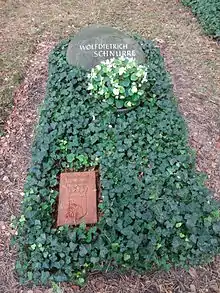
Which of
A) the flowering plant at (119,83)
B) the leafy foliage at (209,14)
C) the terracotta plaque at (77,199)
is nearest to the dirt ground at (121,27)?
the leafy foliage at (209,14)

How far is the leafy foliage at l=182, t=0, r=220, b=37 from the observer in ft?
20.1

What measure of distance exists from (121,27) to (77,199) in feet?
12.5

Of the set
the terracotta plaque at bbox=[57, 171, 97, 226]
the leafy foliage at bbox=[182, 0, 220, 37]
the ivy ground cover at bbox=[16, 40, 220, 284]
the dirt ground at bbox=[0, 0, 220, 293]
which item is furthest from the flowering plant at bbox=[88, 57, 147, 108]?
the leafy foliage at bbox=[182, 0, 220, 37]

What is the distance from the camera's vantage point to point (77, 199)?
3604 mm

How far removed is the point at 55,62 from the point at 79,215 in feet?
8.59

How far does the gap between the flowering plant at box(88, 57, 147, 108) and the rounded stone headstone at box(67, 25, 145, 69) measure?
518 mm

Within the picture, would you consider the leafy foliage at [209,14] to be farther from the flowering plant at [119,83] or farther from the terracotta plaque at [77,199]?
the terracotta plaque at [77,199]

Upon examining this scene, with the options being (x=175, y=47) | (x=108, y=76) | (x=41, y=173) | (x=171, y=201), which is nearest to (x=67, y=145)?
(x=41, y=173)

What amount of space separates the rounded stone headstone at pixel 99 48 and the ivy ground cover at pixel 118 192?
0.32m

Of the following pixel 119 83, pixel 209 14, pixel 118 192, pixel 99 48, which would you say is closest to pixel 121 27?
pixel 209 14

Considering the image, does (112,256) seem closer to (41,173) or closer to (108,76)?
(41,173)

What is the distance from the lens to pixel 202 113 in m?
4.76

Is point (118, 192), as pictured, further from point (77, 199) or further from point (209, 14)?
point (209, 14)

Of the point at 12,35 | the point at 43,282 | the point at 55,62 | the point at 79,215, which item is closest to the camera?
the point at 43,282
